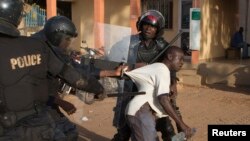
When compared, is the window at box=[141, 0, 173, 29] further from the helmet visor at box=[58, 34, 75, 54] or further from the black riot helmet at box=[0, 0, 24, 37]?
the black riot helmet at box=[0, 0, 24, 37]

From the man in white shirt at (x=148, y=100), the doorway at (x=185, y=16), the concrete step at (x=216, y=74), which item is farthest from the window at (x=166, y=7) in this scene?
the man in white shirt at (x=148, y=100)

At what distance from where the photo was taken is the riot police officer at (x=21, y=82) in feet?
8.05

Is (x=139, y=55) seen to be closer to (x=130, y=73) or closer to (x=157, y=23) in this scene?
(x=157, y=23)

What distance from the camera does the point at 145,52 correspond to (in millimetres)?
4535

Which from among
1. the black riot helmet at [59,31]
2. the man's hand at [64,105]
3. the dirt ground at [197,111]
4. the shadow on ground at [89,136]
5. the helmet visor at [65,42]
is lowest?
the shadow on ground at [89,136]

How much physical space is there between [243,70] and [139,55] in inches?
268

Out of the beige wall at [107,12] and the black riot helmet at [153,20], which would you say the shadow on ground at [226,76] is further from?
the black riot helmet at [153,20]

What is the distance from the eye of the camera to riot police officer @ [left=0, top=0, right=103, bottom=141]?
245cm

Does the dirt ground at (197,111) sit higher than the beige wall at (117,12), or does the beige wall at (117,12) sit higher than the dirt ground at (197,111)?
the beige wall at (117,12)

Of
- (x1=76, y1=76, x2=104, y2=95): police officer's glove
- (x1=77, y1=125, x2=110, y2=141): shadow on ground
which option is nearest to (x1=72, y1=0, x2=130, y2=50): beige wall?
(x1=77, y1=125, x2=110, y2=141): shadow on ground

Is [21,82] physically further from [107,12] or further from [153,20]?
[107,12]

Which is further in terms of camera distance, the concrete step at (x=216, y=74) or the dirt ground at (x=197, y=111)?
the concrete step at (x=216, y=74)

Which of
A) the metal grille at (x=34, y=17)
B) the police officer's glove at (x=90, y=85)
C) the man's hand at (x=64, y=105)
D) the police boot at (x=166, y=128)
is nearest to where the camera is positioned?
the police officer's glove at (x=90, y=85)

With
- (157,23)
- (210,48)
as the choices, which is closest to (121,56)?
(157,23)
